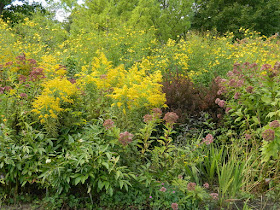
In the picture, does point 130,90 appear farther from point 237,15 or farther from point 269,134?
point 237,15

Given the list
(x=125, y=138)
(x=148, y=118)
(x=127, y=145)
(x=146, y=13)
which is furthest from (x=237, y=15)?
(x=125, y=138)

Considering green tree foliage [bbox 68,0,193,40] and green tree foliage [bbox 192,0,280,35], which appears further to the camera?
green tree foliage [bbox 192,0,280,35]

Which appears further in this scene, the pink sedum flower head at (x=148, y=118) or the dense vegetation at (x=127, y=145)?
the pink sedum flower head at (x=148, y=118)

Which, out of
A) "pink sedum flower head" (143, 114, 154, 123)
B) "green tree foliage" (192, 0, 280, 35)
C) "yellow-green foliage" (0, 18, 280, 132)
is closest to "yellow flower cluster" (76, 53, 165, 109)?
"yellow-green foliage" (0, 18, 280, 132)

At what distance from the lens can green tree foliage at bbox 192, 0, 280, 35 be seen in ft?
65.0

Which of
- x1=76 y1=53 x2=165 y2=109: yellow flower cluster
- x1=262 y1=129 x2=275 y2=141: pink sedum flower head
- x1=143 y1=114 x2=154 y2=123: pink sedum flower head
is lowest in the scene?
x1=262 y1=129 x2=275 y2=141: pink sedum flower head

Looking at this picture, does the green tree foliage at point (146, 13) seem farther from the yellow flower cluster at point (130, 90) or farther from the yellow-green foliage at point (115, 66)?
the yellow flower cluster at point (130, 90)

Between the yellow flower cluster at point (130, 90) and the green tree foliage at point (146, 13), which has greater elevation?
the green tree foliage at point (146, 13)

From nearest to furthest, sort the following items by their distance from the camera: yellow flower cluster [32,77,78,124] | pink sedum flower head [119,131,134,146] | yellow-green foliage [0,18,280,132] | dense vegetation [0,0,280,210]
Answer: pink sedum flower head [119,131,134,146], dense vegetation [0,0,280,210], yellow flower cluster [32,77,78,124], yellow-green foliage [0,18,280,132]

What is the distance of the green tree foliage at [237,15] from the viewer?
19.8 metres

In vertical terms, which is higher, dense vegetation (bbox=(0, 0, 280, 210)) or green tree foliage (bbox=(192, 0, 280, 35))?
green tree foliage (bbox=(192, 0, 280, 35))

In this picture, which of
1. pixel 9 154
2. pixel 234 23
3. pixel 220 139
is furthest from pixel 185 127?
pixel 234 23

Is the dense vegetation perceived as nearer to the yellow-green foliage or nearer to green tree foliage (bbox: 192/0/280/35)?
the yellow-green foliage

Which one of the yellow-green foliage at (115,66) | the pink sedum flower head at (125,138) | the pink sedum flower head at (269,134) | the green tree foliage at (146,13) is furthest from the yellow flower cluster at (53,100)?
the green tree foliage at (146,13)
